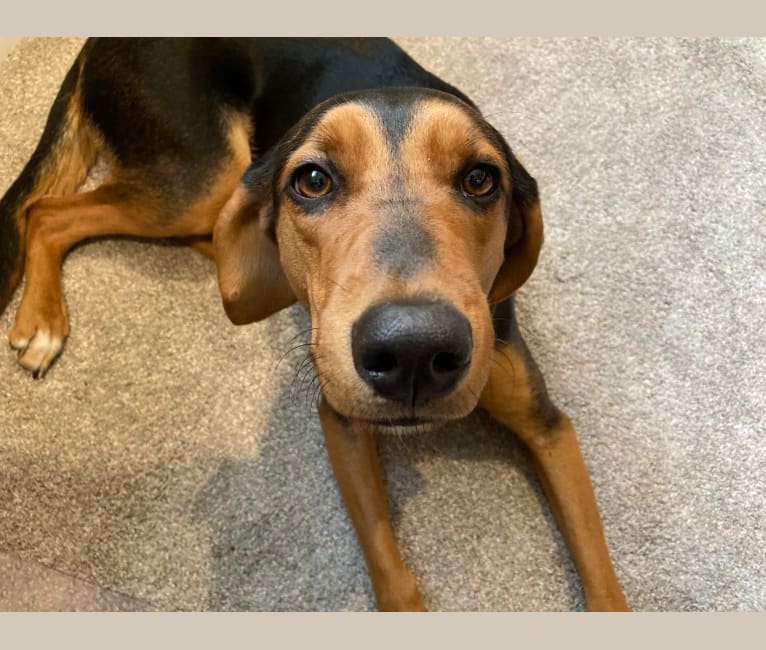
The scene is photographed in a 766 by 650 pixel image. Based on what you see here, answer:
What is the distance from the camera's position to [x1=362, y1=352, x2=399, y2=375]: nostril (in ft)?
5.71

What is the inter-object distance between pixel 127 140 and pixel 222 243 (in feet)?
2.90

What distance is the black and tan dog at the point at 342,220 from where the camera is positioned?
6.10 feet

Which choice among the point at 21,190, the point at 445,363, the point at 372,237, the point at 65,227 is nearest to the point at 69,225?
the point at 65,227

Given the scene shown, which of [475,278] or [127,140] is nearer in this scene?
[475,278]

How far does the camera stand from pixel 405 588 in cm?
278

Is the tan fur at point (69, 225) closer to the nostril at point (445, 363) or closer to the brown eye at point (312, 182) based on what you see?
the brown eye at point (312, 182)

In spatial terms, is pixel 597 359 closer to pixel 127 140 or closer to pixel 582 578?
pixel 582 578

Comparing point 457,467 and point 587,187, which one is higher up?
point 587,187

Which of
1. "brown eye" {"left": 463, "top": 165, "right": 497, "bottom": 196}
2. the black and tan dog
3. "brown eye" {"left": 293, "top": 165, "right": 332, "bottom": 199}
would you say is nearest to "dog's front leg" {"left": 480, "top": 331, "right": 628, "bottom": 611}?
the black and tan dog

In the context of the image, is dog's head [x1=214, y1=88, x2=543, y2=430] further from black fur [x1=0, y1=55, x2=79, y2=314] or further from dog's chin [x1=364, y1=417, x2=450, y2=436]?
black fur [x1=0, y1=55, x2=79, y2=314]

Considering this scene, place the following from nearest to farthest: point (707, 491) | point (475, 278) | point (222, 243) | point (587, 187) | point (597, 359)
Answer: point (475, 278) → point (222, 243) → point (707, 491) → point (597, 359) → point (587, 187)

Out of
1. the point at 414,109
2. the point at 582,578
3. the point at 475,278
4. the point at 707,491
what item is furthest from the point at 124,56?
the point at 707,491

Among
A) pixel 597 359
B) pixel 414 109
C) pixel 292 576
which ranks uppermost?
pixel 414 109

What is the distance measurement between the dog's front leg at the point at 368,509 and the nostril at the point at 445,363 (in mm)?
1024
